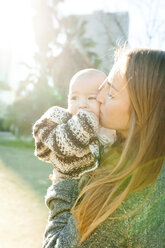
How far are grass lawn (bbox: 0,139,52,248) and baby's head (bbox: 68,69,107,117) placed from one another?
80.0 inches

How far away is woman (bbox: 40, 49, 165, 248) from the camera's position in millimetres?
1299

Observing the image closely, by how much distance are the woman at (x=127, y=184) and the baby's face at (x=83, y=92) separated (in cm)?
Answer: 43

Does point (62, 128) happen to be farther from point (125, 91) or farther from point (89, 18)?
point (89, 18)

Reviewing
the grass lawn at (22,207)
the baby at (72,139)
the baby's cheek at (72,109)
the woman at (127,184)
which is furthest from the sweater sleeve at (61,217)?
the grass lawn at (22,207)

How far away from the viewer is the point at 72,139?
1.66 meters

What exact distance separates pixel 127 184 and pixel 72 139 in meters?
0.40

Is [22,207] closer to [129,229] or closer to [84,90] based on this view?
[84,90]

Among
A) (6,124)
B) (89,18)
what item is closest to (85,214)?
(6,124)

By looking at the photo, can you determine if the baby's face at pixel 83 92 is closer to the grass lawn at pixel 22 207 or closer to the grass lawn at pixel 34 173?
the grass lawn at pixel 22 207

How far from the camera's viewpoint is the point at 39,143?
72.7 inches

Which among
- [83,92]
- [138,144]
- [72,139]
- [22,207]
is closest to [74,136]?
[72,139]

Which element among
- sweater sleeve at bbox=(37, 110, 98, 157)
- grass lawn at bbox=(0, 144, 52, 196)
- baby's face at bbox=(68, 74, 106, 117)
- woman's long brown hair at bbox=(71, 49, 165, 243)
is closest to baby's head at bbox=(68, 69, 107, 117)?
baby's face at bbox=(68, 74, 106, 117)

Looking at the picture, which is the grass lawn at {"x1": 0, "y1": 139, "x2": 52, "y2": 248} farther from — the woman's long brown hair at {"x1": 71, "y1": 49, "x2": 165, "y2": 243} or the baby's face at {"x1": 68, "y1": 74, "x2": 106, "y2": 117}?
the woman's long brown hair at {"x1": 71, "y1": 49, "x2": 165, "y2": 243}

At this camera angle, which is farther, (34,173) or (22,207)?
(34,173)
